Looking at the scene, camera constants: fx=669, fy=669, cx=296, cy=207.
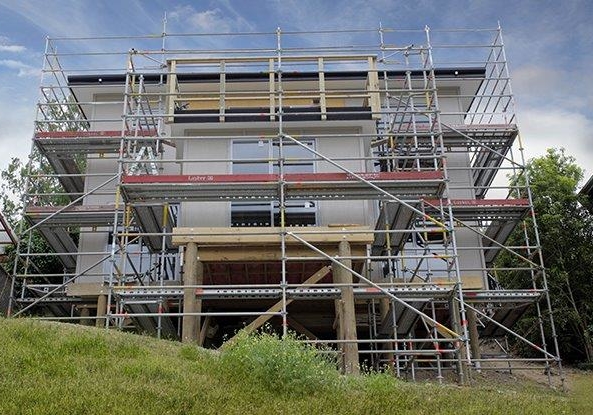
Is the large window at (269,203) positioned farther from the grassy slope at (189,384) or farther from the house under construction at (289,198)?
the grassy slope at (189,384)

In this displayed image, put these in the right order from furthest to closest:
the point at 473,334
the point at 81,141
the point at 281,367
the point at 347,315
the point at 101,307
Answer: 1. the point at 81,141
2. the point at 473,334
3. the point at 101,307
4. the point at 347,315
5. the point at 281,367

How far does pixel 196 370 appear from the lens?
32.7 ft

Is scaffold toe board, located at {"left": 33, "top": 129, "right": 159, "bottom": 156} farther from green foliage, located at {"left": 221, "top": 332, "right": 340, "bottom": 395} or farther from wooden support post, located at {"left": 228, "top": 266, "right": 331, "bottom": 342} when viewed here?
green foliage, located at {"left": 221, "top": 332, "right": 340, "bottom": 395}

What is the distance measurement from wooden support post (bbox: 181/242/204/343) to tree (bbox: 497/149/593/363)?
36.4 feet

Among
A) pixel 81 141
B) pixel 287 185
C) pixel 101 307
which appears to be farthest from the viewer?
pixel 81 141

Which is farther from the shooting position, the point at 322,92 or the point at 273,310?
the point at 322,92

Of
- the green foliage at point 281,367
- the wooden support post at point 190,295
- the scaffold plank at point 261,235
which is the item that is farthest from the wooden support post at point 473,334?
the green foliage at point 281,367

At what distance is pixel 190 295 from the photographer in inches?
573

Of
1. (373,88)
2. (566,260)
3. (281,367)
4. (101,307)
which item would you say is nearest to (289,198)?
(373,88)

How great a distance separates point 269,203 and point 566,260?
11.3m

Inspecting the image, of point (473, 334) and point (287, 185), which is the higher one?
point (287, 185)

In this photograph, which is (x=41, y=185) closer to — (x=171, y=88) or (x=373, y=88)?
(x=171, y=88)

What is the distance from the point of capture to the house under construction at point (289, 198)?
49.5 ft

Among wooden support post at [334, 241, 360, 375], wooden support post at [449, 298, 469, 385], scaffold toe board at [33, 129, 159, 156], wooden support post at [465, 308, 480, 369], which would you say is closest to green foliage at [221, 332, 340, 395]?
wooden support post at [334, 241, 360, 375]
